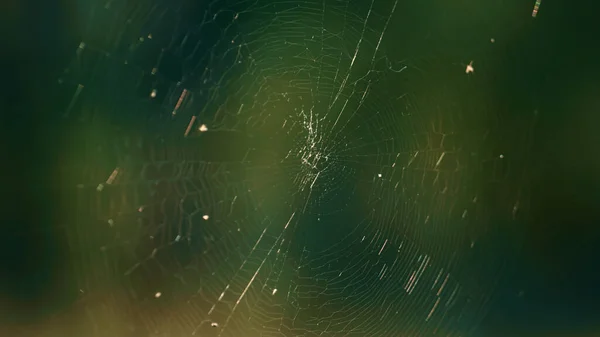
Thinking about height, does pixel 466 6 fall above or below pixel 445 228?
above

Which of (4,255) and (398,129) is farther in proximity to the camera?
(398,129)

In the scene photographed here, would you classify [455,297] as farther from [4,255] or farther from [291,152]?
[4,255]

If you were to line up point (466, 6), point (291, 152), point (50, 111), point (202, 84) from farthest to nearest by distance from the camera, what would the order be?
point (466, 6) < point (291, 152) < point (202, 84) < point (50, 111)

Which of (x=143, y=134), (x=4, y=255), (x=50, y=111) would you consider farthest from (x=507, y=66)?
(x=4, y=255)

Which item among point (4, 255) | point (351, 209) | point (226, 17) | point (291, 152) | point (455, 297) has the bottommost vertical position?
point (455, 297)
